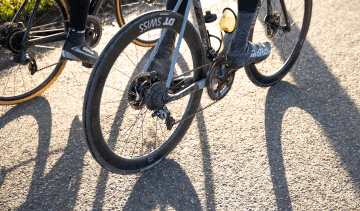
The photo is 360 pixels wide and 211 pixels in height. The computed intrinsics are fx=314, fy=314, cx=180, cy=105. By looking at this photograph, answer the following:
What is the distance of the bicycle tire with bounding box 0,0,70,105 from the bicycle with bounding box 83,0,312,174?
0.56 metres

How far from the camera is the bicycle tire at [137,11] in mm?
3635

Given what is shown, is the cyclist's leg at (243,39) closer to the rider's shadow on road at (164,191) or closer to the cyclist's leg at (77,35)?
the rider's shadow on road at (164,191)

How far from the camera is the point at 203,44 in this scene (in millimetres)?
2287

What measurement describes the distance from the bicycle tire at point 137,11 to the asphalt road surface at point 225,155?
2.46 ft

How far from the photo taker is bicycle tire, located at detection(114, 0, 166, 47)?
11.9ft

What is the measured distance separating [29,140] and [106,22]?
224 centimetres

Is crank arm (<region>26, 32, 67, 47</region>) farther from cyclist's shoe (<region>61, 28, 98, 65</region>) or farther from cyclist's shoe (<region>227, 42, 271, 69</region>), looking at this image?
cyclist's shoe (<region>227, 42, 271, 69</region>)

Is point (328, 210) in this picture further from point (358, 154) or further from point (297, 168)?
point (358, 154)

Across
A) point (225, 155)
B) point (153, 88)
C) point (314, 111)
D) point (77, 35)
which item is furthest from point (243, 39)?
point (77, 35)

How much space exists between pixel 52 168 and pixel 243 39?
1.77 m

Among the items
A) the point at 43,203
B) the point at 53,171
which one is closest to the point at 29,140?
the point at 53,171

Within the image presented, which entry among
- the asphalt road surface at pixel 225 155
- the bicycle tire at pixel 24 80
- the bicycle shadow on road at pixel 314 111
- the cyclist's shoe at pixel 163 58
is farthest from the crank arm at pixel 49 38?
the bicycle shadow on road at pixel 314 111

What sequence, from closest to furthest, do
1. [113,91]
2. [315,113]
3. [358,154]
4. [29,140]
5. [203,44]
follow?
1. [203,44]
2. [358,154]
3. [29,140]
4. [315,113]
5. [113,91]

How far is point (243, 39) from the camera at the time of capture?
2.36 m
